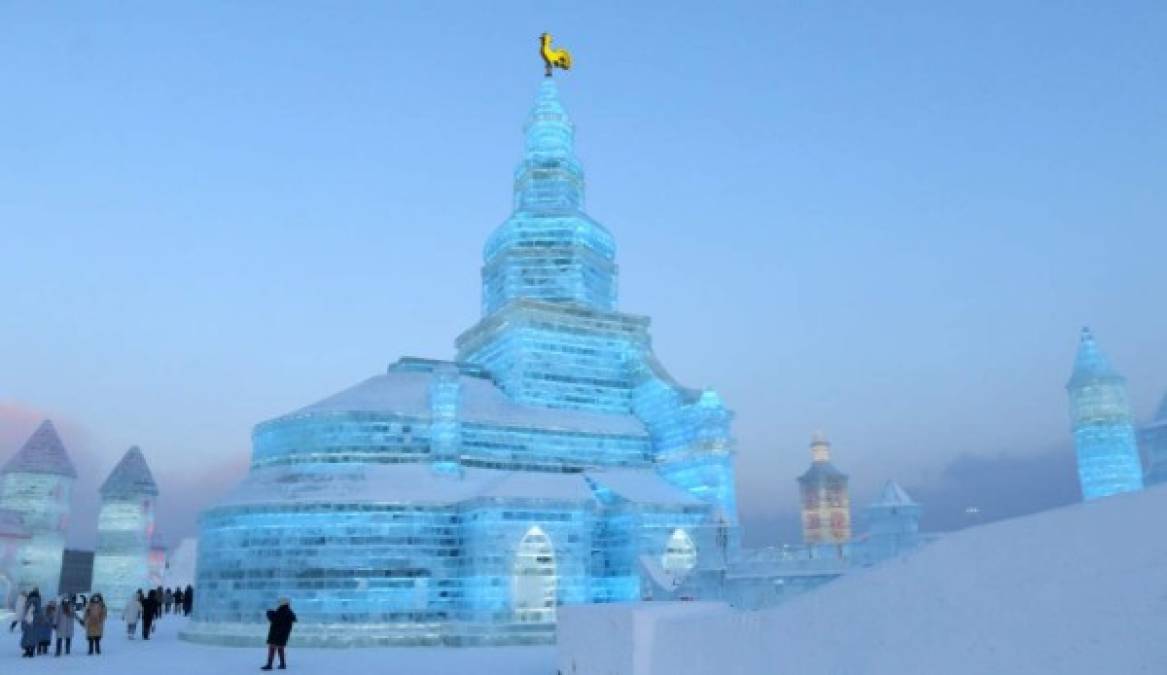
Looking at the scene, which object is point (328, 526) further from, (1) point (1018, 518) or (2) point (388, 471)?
(1) point (1018, 518)

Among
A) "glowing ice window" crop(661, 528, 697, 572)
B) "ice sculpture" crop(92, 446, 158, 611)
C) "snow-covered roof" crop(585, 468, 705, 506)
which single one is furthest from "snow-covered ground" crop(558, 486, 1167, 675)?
"ice sculpture" crop(92, 446, 158, 611)

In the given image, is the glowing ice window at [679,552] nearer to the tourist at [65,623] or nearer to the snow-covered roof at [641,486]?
the snow-covered roof at [641,486]

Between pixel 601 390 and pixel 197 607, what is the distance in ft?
67.1

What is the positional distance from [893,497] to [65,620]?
83.7 ft

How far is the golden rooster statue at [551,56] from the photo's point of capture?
170 feet

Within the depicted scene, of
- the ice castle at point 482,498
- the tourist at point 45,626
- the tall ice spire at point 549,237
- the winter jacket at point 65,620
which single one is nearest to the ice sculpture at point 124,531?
the ice castle at point 482,498

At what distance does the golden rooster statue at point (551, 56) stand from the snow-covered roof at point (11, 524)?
51310 millimetres

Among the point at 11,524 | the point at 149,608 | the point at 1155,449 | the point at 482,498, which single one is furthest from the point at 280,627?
the point at 11,524

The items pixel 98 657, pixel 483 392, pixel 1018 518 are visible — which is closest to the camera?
pixel 1018 518

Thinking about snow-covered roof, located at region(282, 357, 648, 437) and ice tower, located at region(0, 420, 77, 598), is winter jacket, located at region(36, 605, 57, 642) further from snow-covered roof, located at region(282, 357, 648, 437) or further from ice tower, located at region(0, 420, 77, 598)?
ice tower, located at region(0, 420, 77, 598)

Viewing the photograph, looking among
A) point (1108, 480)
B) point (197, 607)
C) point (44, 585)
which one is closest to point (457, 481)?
point (197, 607)

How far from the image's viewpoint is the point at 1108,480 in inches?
2295

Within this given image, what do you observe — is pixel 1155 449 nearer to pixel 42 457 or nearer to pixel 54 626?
pixel 54 626

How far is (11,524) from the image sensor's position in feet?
191
